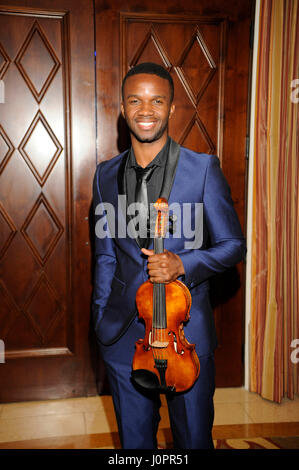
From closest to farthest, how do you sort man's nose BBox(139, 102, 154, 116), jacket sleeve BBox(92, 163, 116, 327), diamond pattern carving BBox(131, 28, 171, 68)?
man's nose BBox(139, 102, 154, 116), jacket sleeve BBox(92, 163, 116, 327), diamond pattern carving BBox(131, 28, 171, 68)

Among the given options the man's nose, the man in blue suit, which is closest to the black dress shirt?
the man in blue suit

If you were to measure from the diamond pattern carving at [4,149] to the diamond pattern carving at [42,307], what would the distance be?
31.8 inches

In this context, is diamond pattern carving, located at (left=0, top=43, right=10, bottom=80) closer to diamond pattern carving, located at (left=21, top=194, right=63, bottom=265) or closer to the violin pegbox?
diamond pattern carving, located at (left=21, top=194, right=63, bottom=265)

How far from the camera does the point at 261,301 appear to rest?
3018 mm

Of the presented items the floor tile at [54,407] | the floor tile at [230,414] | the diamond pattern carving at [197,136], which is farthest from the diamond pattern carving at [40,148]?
the floor tile at [230,414]

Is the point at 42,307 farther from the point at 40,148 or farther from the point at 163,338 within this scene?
the point at 163,338

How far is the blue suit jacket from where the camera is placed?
1508 mm

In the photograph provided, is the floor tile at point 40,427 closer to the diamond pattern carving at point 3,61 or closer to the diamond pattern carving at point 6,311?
the diamond pattern carving at point 6,311

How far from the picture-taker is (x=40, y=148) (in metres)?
2.88

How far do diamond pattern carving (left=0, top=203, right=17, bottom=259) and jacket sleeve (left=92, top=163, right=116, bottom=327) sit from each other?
135 centimetres

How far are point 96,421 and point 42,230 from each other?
4.29 ft

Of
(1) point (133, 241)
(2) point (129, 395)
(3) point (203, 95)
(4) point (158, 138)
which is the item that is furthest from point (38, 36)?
(2) point (129, 395)

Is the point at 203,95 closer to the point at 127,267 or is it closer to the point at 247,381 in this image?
the point at 127,267

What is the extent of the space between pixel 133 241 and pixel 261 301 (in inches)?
68.4
